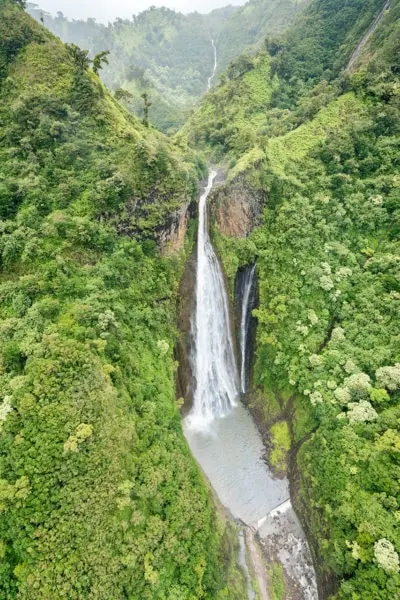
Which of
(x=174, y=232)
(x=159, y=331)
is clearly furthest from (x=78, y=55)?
(x=159, y=331)

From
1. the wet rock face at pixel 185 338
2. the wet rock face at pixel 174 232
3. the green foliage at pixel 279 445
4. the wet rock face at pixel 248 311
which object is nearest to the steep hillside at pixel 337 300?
the green foliage at pixel 279 445

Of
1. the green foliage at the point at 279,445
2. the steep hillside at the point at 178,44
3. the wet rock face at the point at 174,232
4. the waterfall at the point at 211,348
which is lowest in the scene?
the green foliage at the point at 279,445

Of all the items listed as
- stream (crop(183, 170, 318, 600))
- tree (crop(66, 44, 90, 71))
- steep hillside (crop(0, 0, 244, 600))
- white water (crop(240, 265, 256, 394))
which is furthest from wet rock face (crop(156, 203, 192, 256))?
tree (crop(66, 44, 90, 71))

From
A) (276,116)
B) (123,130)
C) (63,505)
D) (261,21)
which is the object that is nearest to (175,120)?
(276,116)

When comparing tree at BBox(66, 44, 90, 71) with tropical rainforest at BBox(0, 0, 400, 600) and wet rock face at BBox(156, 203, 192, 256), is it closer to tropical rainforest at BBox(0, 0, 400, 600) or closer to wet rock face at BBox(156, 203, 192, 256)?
tropical rainforest at BBox(0, 0, 400, 600)

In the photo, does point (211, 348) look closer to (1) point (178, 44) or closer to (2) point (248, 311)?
(2) point (248, 311)

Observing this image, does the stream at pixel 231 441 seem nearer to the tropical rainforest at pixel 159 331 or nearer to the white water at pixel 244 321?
the white water at pixel 244 321

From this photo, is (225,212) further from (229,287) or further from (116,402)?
(116,402)
